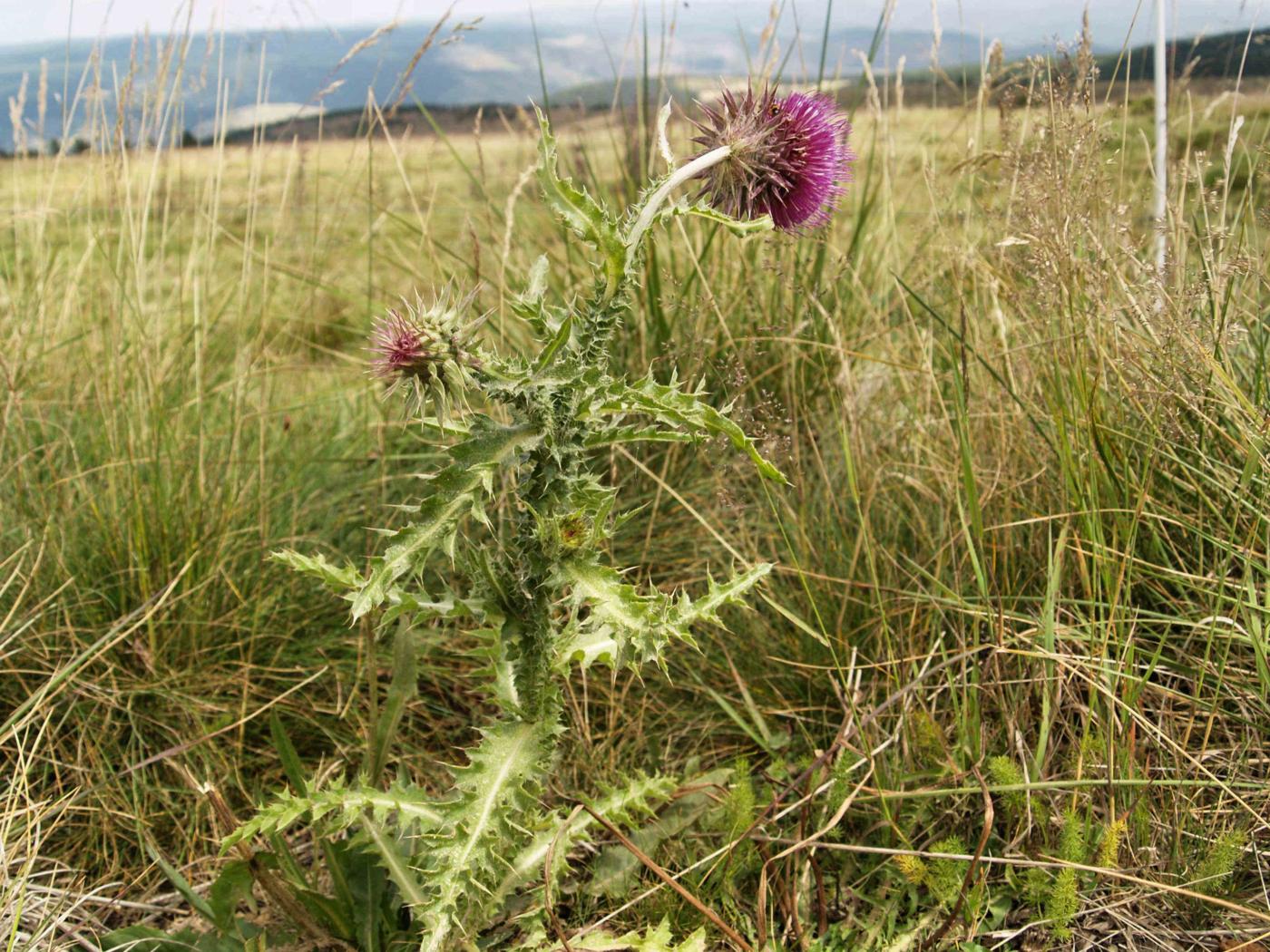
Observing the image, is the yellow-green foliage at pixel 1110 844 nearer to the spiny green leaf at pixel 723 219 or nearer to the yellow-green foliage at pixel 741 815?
the yellow-green foliage at pixel 741 815

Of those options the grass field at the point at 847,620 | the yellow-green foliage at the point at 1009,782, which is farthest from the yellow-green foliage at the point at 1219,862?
the yellow-green foliage at the point at 1009,782

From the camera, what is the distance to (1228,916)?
163cm

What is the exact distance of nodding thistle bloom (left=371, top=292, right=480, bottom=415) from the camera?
55.3 inches

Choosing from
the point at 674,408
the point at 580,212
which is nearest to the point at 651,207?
the point at 580,212

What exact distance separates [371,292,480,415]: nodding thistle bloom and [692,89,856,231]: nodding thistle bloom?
51 cm

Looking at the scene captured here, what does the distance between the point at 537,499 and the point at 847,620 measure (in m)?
0.97

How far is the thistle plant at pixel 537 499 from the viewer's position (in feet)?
4.72

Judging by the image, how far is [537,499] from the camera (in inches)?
61.5

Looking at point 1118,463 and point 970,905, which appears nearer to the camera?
point 970,905

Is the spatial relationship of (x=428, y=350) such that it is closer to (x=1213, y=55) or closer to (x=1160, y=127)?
(x=1160, y=127)

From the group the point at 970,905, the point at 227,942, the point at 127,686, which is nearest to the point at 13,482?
the point at 127,686

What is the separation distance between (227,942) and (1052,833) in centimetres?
148

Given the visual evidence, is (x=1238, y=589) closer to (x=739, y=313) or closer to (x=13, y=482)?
(x=739, y=313)

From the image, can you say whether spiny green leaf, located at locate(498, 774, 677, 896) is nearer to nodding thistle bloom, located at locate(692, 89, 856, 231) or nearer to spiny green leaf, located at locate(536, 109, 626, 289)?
spiny green leaf, located at locate(536, 109, 626, 289)
